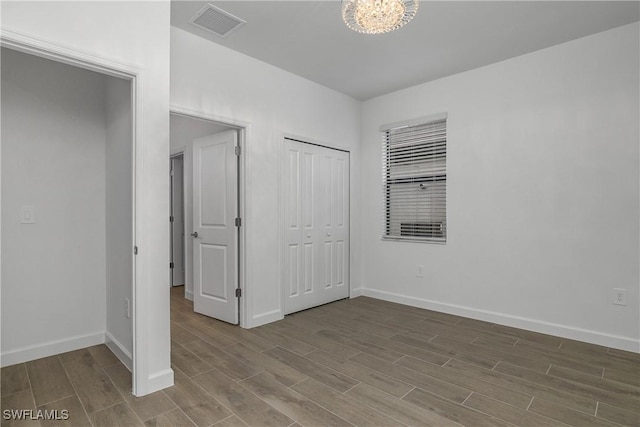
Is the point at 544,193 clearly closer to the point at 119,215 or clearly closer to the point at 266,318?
the point at 266,318

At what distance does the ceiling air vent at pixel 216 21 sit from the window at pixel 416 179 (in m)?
2.36

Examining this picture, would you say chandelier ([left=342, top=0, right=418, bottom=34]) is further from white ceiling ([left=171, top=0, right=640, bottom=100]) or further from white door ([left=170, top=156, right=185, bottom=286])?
white door ([left=170, top=156, right=185, bottom=286])

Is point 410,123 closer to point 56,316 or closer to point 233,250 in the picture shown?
point 233,250

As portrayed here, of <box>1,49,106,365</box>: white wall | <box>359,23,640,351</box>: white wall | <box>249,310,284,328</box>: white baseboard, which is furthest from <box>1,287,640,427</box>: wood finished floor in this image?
<box>359,23,640,351</box>: white wall

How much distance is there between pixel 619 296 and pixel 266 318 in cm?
326

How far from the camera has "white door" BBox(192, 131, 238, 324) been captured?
3639 mm

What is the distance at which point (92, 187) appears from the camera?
308 centimetres

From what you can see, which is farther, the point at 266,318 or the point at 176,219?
A: the point at 176,219

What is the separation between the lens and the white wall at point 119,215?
104 inches

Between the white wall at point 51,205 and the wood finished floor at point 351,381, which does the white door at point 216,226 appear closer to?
the wood finished floor at point 351,381

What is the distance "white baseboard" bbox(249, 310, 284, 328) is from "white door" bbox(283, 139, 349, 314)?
17cm

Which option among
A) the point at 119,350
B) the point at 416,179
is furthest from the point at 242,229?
the point at 416,179

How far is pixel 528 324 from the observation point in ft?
11.5

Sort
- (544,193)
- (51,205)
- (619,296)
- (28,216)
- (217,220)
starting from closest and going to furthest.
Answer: (28,216)
(51,205)
(619,296)
(544,193)
(217,220)
